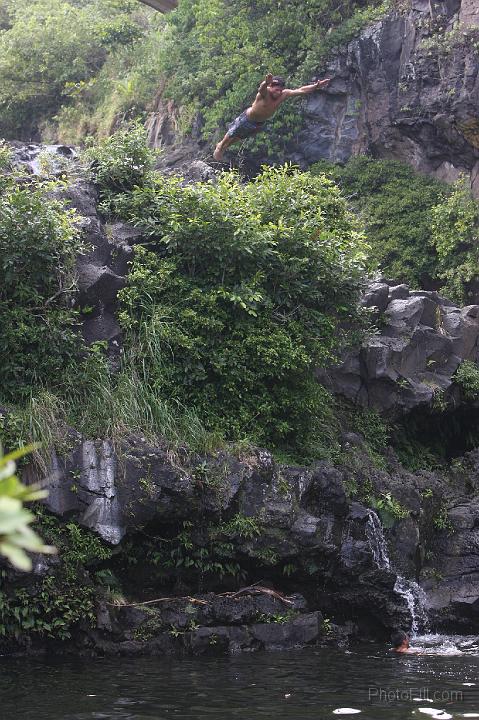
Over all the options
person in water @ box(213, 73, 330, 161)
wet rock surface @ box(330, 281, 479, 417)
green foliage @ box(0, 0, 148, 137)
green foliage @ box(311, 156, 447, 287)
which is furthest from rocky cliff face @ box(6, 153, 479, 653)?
green foliage @ box(0, 0, 148, 137)

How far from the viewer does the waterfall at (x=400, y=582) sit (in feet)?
36.7

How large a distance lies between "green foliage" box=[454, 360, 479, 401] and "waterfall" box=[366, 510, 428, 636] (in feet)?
14.3

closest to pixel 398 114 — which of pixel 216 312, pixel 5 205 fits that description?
pixel 216 312

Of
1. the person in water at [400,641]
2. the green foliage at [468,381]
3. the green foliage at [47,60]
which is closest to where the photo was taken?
the person in water at [400,641]

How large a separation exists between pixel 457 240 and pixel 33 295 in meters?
11.2

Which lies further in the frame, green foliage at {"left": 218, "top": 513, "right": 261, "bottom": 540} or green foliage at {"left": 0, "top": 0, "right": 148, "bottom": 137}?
green foliage at {"left": 0, "top": 0, "right": 148, "bottom": 137}

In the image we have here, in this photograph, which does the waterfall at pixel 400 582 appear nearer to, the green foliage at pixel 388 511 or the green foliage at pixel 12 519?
the green foliage at pixel 388 511

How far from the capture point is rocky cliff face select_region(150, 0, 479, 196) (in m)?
19.6

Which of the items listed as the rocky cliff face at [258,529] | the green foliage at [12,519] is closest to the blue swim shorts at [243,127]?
the rocky cliff face at [258,529]

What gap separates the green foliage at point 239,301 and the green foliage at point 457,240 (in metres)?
6.54

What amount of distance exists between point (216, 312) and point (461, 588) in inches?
199

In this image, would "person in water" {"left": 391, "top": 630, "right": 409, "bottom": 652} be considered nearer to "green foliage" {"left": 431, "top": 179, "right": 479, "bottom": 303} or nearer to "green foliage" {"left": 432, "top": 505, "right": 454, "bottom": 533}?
"green foliage" {"left": 432, "top": 505, "right": 454, "bottom": 533}

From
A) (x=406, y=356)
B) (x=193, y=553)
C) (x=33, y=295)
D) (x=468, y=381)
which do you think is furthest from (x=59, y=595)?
(x=468, y=381)

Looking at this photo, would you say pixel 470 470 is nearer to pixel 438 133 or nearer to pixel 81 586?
pixel 81 586
